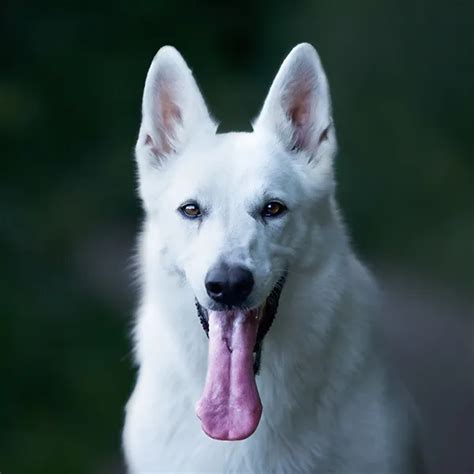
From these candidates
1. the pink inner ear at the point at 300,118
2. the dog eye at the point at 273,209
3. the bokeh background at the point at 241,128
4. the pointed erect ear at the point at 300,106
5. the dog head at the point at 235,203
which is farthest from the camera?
the bokeh background at the point at 241,128

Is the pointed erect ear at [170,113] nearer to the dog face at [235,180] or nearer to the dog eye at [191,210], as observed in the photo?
the dog face at [235,180]

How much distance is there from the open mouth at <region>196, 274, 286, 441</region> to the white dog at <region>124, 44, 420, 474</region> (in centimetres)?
6

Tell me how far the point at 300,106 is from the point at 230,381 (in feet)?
3.23

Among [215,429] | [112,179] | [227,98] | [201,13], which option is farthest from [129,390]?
[215,429]

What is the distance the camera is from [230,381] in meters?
3.54

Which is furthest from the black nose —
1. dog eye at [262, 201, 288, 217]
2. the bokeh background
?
the bokeh background

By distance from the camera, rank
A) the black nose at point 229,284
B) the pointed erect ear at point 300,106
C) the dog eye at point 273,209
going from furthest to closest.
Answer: the pointed erect ear at point 300,106
the dog eye at point 273,209
the black nose at point 229,284

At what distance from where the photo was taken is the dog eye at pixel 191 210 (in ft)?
11.8

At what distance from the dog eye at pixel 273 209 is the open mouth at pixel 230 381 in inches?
12.2

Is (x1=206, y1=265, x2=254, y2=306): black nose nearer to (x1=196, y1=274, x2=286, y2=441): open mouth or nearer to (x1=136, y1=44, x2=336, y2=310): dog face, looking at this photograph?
(x1=136, y1=44, x2=336, y2=310): dog face

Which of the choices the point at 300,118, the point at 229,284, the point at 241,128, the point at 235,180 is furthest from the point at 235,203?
the point at 241,128

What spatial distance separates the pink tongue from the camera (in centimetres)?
353

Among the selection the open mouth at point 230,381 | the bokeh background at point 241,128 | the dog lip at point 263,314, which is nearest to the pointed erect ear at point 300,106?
the dog lip at point 263,314

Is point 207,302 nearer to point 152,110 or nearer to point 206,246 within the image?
point 206,246
